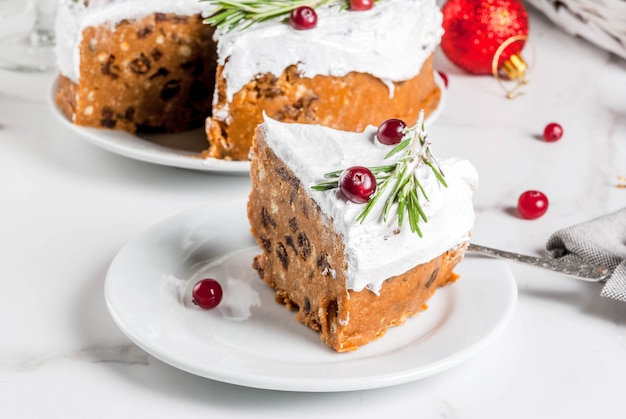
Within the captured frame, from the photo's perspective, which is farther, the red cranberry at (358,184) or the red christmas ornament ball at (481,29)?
the red christmas ornament ball at (481,29)

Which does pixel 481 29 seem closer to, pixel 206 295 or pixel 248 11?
pixel 248 11

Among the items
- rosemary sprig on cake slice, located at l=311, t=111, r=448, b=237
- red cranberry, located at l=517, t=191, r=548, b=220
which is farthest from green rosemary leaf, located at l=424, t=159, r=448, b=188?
red cranberry, located at l=517, t=191, r=548, b=220

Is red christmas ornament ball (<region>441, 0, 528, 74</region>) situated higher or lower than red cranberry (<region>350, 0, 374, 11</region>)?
lower

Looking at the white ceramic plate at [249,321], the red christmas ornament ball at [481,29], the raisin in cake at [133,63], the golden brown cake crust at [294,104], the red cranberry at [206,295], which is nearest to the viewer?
the white ceramic plate at [249,321]

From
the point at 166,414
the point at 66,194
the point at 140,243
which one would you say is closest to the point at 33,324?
the point at 140,243

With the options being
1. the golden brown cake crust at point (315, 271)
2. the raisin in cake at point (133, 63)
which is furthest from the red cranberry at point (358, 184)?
the raisin in cake at point (133, 63)

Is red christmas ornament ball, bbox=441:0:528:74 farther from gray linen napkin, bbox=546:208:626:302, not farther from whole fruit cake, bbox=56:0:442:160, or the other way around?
gray linen napkin, bbox=546:208:626:302

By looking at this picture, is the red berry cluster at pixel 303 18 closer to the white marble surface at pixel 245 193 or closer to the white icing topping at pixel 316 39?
the white icing topping at pixel 316 39
